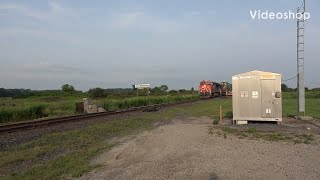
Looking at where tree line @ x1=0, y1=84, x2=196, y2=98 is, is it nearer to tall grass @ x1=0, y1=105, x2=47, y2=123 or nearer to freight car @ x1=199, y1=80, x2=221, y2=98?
freight car @ x1=199, y1=80, x2=221, y2=98

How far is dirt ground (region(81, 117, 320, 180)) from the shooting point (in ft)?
25.0

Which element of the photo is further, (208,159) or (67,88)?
(67,88)

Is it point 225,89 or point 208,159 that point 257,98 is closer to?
point 208,159

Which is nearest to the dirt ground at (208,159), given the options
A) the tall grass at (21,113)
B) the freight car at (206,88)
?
the tall grass at (21,113)

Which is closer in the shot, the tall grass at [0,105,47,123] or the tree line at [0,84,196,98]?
the tall grass at [0,105,47,123]

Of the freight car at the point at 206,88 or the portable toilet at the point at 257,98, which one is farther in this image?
the freight car at the point at 206,88

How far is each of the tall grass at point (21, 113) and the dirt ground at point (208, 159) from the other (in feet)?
51.7

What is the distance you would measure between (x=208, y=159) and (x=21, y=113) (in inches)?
847

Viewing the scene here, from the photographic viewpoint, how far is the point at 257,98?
18.3m

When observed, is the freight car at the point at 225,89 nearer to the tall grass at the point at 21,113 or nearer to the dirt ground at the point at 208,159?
the tall grass at the point at 21,113

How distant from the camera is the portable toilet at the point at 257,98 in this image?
18031 mm

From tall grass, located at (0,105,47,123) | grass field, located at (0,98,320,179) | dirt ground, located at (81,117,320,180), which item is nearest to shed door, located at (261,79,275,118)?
dirt ground, located at (81,117,320,180)

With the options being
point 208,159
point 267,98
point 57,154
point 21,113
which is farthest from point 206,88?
point 208,159

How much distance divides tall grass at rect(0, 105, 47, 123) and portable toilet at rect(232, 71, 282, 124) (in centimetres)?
1571
